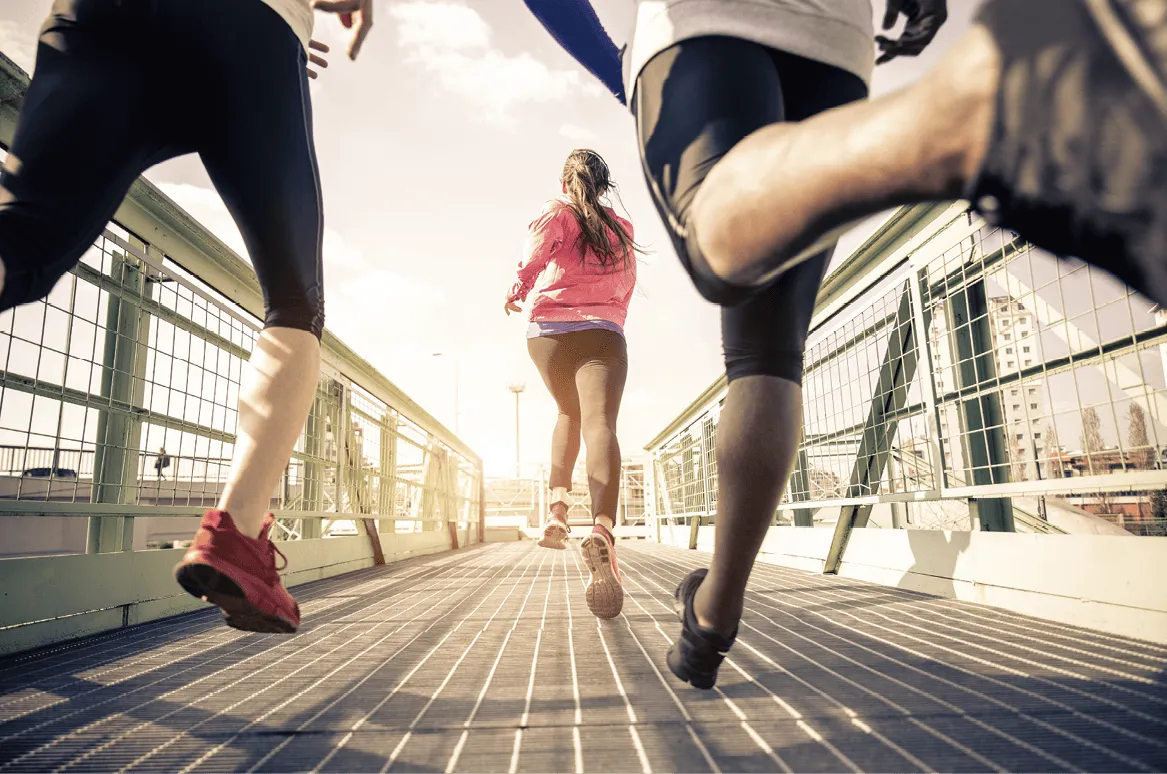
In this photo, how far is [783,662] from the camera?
1.48 m

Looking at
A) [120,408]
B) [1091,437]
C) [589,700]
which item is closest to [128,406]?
[120,408]

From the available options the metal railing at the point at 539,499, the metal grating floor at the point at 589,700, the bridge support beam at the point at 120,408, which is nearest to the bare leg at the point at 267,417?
the metal grating floor at the point at 589,700

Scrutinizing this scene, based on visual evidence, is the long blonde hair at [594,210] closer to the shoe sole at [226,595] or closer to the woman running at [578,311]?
the woman running at [578,311]

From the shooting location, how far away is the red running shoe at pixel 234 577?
102 centimetres

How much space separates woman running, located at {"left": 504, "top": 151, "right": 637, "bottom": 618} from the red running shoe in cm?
141

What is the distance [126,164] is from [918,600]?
2.58 meters

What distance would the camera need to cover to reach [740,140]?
0.78 m

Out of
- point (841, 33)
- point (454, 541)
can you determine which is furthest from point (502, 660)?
point (454, 541)

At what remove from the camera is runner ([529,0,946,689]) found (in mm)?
814

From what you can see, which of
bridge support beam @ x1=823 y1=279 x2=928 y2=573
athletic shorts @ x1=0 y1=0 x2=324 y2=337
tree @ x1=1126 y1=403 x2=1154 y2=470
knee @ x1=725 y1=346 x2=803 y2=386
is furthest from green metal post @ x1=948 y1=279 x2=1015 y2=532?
→ athletic shorts @ x1=0 y1=0 x2=324 y2=337

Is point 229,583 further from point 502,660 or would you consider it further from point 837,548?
point 837,548

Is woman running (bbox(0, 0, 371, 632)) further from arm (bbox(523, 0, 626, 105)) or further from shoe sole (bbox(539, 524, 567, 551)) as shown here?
shoe sole (bbox(539, 524, 567, 551))

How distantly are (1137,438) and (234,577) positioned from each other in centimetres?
208

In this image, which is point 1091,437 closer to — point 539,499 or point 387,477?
point 387,477
